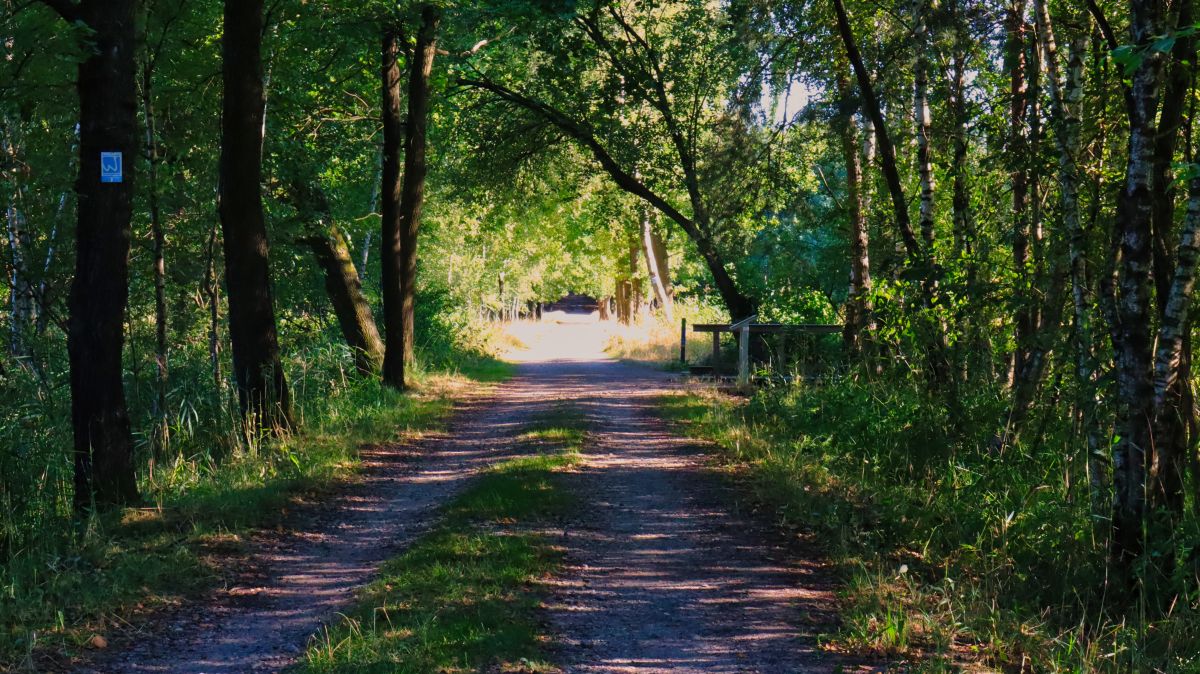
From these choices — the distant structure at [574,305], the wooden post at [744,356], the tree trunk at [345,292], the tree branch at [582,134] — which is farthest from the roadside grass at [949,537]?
the distant structure at [574,305]

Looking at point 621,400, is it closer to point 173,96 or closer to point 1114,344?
point 173,96

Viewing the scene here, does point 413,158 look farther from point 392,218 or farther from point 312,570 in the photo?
point 312,570

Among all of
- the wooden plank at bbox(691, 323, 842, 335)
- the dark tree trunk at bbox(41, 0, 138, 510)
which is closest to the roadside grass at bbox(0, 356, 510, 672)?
the dark tree trunk at bbox(41, 0, 138, 510)

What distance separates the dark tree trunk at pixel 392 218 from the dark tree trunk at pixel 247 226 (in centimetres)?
541

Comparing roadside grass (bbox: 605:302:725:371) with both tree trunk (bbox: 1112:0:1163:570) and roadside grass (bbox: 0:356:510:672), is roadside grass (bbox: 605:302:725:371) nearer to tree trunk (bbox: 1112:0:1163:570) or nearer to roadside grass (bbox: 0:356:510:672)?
roadside grass (bbox: 0:356:510:672)

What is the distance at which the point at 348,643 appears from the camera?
503 cm

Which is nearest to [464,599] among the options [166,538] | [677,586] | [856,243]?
[677,586]

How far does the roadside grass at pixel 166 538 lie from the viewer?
5414mm

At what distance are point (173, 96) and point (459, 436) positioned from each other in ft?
19.0

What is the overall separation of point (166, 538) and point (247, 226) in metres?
5.22

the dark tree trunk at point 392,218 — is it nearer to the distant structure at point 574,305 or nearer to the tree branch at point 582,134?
the tree branch at point 582,134

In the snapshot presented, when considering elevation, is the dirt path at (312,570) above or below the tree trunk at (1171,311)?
below

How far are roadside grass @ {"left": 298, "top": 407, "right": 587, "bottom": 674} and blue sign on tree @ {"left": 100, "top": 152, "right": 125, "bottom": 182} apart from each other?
12.1 ft

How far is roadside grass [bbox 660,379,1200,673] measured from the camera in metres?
5.17
